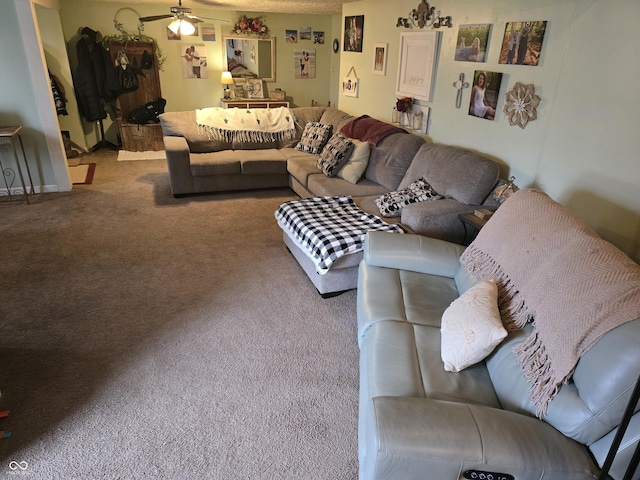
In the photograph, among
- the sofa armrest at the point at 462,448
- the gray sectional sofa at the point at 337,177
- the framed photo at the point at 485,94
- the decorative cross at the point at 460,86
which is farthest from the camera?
the decorative cross at the point at 460,86

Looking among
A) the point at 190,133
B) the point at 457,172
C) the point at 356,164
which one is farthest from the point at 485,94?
the point at 190,133

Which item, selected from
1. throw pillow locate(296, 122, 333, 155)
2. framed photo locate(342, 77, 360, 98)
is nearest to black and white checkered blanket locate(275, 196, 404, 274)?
throw pillow locate(296, 122, 333, 155)

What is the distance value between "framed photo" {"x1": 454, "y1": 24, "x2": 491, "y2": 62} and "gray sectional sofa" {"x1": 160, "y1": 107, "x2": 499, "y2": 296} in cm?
68

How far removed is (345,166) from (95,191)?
2.76 meters

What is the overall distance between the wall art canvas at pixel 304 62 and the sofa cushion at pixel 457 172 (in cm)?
426

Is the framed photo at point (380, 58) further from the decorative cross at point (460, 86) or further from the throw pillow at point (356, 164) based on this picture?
the decorative cross at point (460, 86)

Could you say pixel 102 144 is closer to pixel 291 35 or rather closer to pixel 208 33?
pixel 208 33

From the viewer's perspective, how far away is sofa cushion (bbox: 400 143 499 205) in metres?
2.92

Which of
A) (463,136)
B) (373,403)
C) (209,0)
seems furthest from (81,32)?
(373,403)

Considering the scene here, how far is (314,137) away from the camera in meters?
4.75

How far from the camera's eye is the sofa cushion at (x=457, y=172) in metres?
2.92

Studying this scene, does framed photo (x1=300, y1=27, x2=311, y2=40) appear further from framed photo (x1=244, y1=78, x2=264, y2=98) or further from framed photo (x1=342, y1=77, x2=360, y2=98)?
framed photo (x1=342, y1=77, x2=360, y2=98)

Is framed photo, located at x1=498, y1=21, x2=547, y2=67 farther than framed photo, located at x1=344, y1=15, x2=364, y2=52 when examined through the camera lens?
No

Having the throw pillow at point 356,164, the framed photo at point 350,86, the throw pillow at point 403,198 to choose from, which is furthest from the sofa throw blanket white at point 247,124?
the throw pillow at point 403,198
